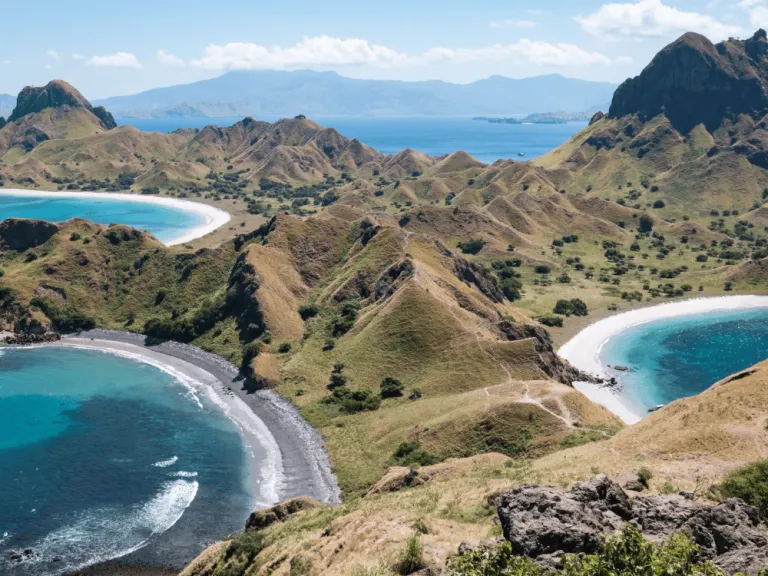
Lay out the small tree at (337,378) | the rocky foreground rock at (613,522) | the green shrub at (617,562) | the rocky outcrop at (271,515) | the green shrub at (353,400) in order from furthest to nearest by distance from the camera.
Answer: the small tree at (337,378), the green shrub at (353,400), the rocky outcrop at (271,515), the rocky foreground rock at (613,522), the green shrub at (617,562)

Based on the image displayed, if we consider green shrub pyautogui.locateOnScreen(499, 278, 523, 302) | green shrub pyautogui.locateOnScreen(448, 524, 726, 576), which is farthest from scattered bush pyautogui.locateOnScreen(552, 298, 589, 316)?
green shrub pyautogui.locateOnScreen(448, 524, 726, 576)

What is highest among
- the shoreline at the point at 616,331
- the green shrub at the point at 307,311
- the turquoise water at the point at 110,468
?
the green shrub at the point at 307,311

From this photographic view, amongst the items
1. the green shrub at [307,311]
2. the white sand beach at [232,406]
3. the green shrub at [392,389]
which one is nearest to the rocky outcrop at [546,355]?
the green shrub at [392,389]

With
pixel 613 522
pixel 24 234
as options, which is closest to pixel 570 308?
pixel 613 522

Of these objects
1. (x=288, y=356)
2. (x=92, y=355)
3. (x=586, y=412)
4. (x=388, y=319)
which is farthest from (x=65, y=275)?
(x=586, y=412)

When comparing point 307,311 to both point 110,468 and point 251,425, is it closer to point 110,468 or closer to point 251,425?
point 251,425

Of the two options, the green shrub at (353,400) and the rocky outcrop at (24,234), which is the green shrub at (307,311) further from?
the rocky outcrop at (24,234)

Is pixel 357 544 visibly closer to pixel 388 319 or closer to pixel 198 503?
pixel 198 503
